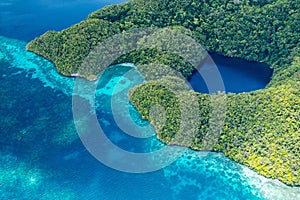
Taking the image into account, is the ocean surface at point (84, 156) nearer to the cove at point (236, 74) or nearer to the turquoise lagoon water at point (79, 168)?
the turquoise lagoon water at point (79, 168)

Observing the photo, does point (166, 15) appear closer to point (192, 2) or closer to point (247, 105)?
point (192, 2)

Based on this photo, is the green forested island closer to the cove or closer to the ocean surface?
the cove

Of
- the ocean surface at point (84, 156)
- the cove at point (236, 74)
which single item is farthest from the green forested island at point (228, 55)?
the ocean surface at point (84, 156)

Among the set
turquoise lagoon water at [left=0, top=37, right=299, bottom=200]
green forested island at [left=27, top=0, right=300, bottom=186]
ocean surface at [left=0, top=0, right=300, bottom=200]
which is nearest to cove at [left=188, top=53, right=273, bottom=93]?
green forested island at [left=27, top=0, right=300, bottom=186]

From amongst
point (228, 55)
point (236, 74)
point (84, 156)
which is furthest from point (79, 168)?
point (228, 55)

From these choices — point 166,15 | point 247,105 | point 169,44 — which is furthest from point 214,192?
point 166,15

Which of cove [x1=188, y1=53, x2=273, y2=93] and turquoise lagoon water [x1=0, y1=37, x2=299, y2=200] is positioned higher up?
cove [x1=188, y1=53, x2=273, y2=93]
